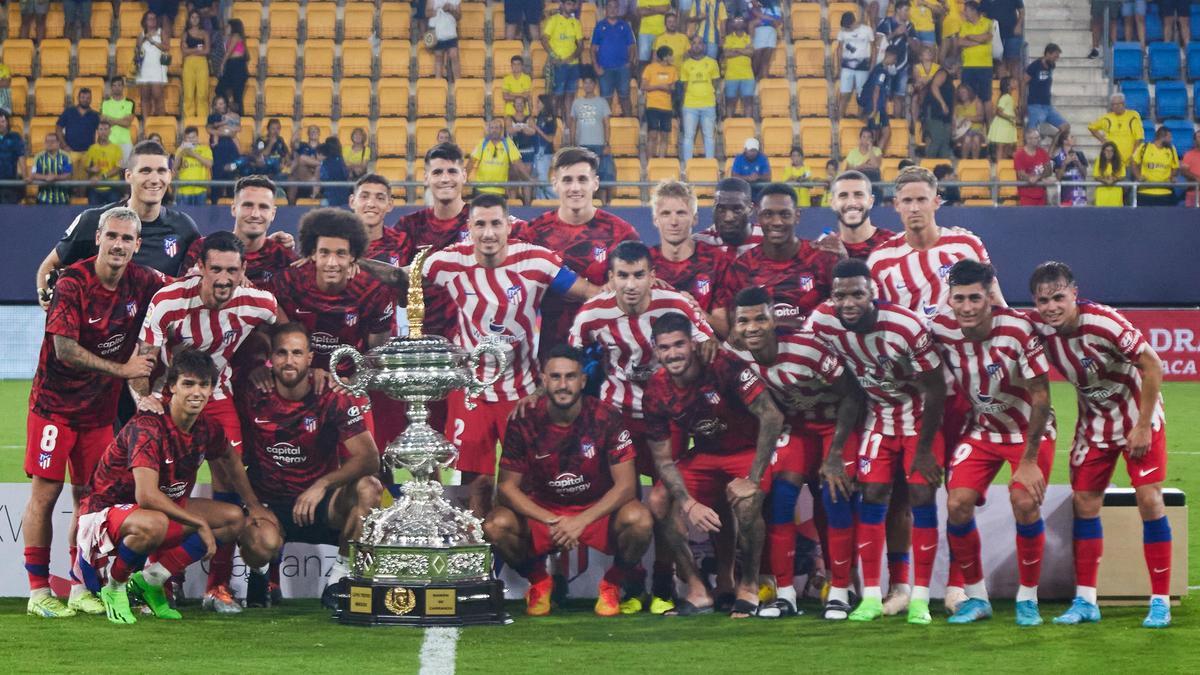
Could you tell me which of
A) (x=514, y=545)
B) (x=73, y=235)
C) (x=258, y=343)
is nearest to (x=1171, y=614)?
(x=514, y=545)

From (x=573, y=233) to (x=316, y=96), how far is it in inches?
483

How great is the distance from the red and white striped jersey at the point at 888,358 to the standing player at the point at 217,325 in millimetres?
2565

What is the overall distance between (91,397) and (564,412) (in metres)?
2.13

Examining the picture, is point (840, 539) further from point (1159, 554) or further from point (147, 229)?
point (147, 229)

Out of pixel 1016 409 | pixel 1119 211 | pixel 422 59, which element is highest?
pixel 422 59

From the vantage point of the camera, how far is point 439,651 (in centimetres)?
638

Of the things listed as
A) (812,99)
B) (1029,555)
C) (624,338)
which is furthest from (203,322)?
(812,99)

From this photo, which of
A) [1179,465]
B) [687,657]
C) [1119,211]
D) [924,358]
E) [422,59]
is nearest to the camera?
[687,657]

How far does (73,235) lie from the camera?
26.5ft

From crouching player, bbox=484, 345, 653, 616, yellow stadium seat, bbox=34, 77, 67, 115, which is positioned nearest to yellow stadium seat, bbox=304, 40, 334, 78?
yellow stadium seat, bbox=34, 77, 67, 115

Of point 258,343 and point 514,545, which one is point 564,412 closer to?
point 514,545

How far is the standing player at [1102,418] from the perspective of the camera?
22.9 feet

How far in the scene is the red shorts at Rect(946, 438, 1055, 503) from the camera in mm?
7207

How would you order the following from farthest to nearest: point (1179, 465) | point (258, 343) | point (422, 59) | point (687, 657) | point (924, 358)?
point (422, 59), point (1179, 465), point (258, 343), point (924, 358), point (687, 657)
